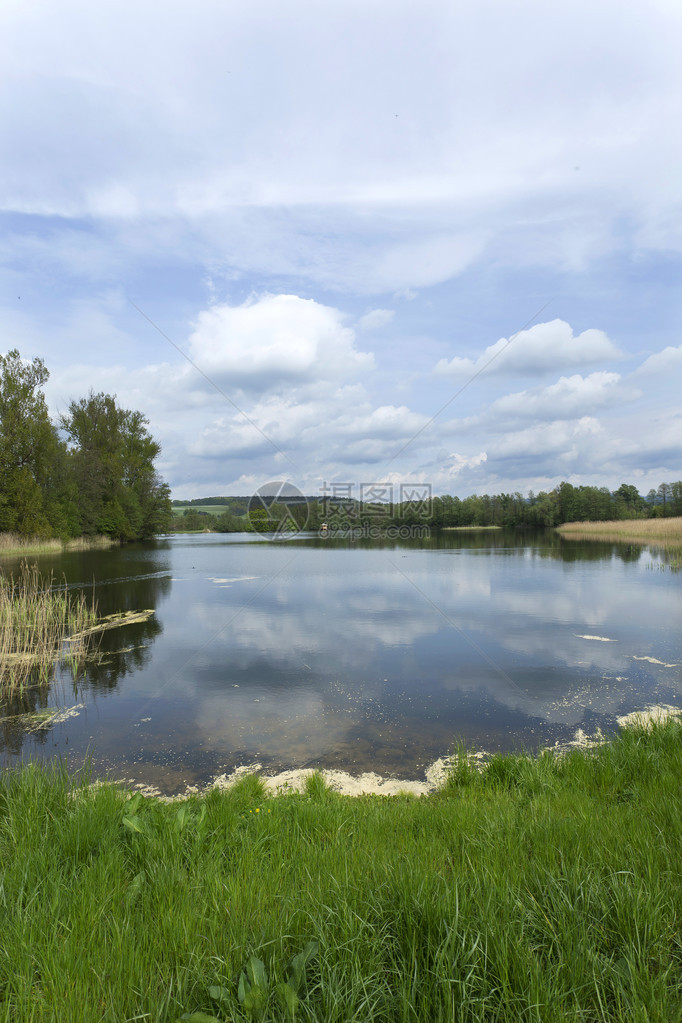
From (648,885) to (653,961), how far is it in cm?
30

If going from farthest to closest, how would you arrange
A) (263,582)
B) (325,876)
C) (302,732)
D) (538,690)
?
1. (263,582)
2. (538,690)
3. (302,732)
4. (325,876)

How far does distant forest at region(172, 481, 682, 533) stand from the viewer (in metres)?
71.9

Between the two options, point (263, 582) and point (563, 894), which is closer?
point (563, 894)

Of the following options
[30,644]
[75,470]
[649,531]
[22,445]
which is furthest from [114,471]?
[649,531]

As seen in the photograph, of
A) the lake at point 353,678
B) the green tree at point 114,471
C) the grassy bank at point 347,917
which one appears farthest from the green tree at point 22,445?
the grassy bank at point 347,917

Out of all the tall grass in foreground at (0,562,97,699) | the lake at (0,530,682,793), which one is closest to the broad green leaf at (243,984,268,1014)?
the lake at (0,530,682,793)

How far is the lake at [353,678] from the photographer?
20.4 feet

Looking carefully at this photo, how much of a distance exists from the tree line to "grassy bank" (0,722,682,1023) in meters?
37.3

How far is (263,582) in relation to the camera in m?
22.9

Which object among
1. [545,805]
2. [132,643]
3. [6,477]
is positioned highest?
[6,477]

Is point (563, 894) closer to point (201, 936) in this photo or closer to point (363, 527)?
point (201, 936)

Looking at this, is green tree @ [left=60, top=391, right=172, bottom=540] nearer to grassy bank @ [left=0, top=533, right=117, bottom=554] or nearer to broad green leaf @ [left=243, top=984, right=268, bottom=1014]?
grassy bank @ [left=0, top=533, right=117, bottom=554]

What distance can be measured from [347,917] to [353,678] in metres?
7.05

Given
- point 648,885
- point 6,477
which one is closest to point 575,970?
point 648,885
